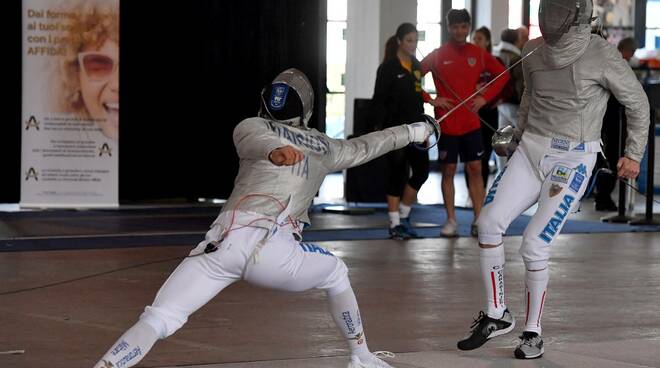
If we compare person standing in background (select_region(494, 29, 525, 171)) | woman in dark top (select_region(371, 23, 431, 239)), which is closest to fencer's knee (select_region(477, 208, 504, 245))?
woman in dark top (select_region(371, 23, 431, 239))

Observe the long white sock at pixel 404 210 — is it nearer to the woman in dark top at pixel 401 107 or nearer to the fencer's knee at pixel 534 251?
the woman in dark top at pixel 401 107

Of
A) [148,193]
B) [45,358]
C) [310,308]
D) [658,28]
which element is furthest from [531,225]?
[658,28]

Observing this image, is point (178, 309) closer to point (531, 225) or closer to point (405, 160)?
point (531, 225)

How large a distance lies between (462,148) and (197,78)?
3.43 meters

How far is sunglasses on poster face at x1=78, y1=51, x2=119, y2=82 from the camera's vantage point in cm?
973

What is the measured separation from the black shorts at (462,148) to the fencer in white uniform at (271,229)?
13.6 ft

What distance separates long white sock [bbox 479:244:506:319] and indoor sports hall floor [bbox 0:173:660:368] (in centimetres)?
17

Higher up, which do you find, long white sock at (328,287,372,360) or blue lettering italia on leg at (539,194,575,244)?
blue lettering italia on leg at (539,194,575,244)

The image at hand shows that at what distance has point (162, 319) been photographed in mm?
3662

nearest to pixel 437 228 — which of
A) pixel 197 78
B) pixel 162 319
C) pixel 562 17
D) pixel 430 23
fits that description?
pixel 197 78

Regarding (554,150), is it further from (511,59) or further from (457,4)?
(457,4)

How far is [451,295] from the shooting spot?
241 inches

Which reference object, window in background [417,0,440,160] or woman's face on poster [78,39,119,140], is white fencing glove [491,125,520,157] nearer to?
woman's face on poster [78,39,119,140]

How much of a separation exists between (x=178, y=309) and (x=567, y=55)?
2.03 meters
